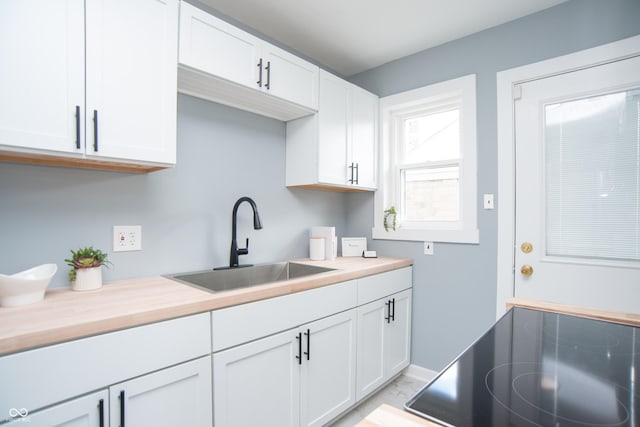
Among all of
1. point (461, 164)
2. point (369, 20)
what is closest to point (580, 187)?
point (461, 164)

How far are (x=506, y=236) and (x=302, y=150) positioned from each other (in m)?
1.47

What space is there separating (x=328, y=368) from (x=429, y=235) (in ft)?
4.03

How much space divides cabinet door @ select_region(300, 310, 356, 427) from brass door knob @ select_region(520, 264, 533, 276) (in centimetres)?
111

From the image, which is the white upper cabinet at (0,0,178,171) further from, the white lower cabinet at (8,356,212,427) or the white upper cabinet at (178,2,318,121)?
the white lower cabinet at (8,356,212,427)

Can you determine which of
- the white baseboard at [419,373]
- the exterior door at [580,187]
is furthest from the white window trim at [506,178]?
the white baseboard at [419,373]

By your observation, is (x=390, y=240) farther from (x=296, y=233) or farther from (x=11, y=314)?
(x=11, y=314)

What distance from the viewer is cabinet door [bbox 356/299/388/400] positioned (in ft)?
6.39

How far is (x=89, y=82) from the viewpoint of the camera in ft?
3.99

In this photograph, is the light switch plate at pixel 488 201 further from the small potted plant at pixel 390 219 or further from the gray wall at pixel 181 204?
the gray wall at pixel 181 204

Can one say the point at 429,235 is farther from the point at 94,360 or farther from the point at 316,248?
the point at 94,360

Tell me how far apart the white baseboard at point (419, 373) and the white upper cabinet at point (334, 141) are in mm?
1440

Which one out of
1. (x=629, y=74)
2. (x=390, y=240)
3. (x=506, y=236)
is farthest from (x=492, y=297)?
(x=629, y=74)

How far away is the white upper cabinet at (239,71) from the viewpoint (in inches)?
59.7

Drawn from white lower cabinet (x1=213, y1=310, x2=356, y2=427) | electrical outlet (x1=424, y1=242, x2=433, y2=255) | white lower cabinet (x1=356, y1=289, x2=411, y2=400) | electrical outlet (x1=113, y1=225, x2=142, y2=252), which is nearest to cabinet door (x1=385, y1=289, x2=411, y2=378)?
white lower cabinet (x1=356, y1=289, x2=411, y2=400)
